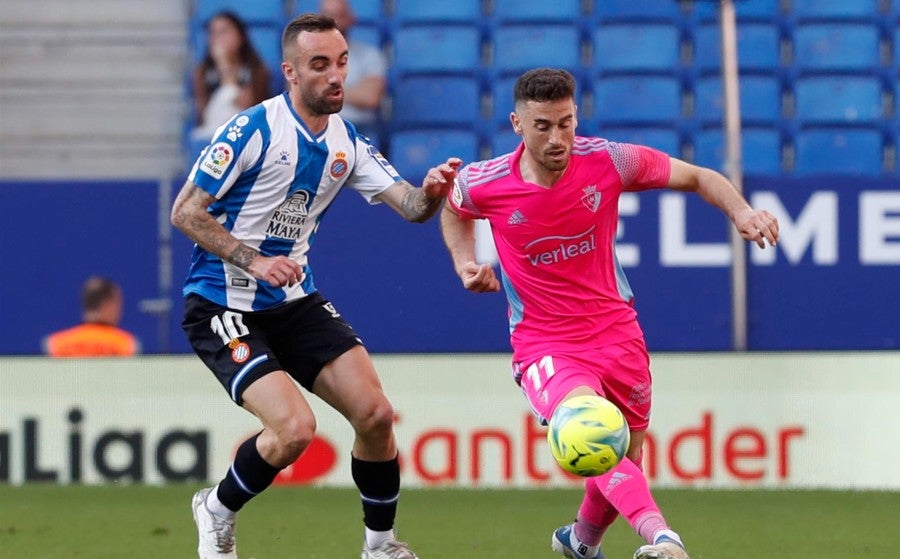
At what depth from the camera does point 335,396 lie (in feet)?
21.1

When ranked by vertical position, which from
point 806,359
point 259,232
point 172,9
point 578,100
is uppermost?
point 172,9

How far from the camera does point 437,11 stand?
44.8ft

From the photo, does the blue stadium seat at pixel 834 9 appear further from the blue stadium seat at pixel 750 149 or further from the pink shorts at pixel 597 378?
the pink shorts at pixel 597 378

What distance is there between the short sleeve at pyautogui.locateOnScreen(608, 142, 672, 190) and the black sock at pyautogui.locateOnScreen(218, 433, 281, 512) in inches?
66.0

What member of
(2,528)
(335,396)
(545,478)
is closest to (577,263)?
(335,396)

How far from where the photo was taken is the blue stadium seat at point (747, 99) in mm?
13195

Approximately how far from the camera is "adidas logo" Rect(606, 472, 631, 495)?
19.4 ft

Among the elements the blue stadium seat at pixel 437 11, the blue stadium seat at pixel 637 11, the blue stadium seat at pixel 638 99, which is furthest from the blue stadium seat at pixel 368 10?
the blue stadium seat at pixel 638 99

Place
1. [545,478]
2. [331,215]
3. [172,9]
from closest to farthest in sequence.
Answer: [545,478] → [331,215] → [172,9]

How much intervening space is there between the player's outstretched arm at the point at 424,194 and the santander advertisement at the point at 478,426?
3.74 meters

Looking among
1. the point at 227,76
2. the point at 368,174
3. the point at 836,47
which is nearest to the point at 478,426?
the point at 227,76

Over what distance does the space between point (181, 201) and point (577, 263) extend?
147cm

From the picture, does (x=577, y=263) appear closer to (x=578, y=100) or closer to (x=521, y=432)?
(x=521, y=432)

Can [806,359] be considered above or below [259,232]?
below
